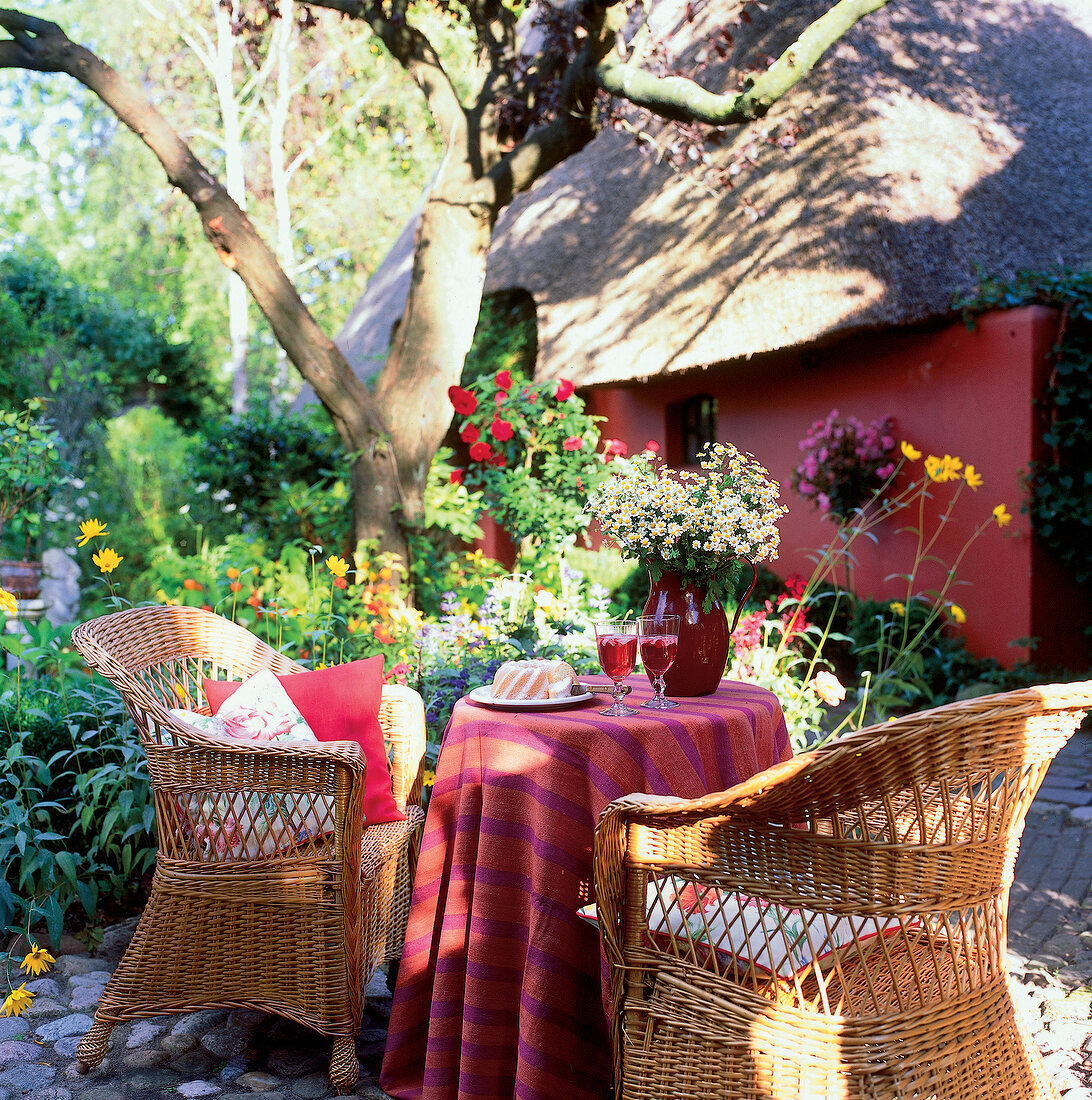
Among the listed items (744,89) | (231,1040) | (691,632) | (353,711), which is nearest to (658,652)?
(691,632)

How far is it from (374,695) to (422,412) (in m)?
2.70

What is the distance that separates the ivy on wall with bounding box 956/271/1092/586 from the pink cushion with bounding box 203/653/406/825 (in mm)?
4067

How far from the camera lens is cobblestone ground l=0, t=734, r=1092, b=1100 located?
2.04 meters

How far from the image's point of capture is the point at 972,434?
5523 millimetres

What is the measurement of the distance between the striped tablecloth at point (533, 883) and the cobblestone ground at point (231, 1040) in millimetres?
297

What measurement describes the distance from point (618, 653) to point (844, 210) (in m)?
4.89

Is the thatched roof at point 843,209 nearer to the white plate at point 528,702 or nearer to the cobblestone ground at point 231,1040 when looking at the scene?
the cobblestone ground at point 231,1040

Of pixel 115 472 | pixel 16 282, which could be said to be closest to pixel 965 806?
pixel 115 472

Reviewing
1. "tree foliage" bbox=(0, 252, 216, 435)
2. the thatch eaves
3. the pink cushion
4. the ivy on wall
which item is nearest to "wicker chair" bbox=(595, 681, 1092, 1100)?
the pink cushion

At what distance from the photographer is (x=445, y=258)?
498 centimetres

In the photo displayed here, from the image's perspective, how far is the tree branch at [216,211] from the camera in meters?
4.41

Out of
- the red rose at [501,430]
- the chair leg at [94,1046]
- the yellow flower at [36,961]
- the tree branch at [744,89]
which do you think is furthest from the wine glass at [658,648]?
the tree branch at [744,89]

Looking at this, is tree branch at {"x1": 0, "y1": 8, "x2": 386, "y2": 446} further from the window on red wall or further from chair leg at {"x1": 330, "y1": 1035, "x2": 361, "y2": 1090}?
the window on red wall

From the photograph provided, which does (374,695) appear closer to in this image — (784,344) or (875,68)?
(784,344)
